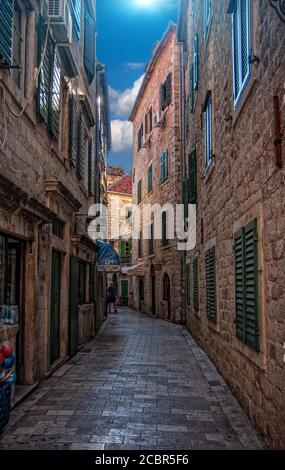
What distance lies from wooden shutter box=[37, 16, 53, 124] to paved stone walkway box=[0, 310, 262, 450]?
174 inches

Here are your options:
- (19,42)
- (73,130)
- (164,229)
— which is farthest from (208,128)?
(164,229)

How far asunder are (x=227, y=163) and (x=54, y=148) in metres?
3.33

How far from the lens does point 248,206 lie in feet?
17.7

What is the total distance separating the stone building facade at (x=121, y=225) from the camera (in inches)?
1463

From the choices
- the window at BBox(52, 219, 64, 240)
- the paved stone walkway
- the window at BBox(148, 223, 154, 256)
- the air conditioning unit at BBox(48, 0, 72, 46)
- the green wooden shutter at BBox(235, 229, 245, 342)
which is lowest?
the paved stone walkway

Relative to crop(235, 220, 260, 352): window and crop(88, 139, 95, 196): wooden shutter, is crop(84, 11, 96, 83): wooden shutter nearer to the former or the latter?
crop(88, 139, 95, 196): wooden shutter

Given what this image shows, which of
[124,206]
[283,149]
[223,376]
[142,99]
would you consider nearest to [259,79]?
[283,149]

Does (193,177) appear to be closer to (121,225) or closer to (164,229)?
(164,229)

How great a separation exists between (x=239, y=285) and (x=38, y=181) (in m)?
3.70

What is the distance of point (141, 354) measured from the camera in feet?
35.1

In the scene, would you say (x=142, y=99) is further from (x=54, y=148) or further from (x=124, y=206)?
(x=54, y=148)

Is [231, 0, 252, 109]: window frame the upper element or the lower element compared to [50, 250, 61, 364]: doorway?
upper

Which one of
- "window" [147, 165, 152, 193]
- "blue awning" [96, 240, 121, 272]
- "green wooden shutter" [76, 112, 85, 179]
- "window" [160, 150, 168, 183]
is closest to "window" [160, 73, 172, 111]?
"window" [160, 150, 168, 183]

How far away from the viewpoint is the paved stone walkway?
4758 millimetres
